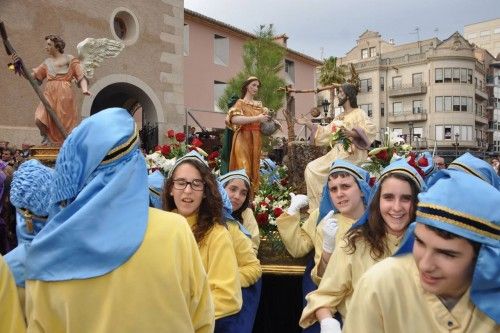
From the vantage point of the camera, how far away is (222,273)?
3.06 m

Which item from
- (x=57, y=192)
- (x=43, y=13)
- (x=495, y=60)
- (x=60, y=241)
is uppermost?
(x=495, y=60)

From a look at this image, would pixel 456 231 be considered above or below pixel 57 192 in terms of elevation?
below

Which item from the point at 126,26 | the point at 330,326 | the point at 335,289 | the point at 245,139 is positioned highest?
the point at 126,26

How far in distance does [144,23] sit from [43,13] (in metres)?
3.33

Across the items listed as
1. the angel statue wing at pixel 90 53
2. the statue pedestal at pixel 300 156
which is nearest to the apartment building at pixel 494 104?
the angel statue wing at pixel 90 53

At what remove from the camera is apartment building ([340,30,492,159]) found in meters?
54.5

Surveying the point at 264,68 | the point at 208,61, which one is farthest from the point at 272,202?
the point at 208,61

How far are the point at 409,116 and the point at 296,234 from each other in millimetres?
55438

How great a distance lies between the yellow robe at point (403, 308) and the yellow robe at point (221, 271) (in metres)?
1.05

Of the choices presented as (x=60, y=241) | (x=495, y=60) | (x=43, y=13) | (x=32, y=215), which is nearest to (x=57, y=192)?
(x=60, y=241)

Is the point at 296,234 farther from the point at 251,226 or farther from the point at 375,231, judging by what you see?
the point at 375,231

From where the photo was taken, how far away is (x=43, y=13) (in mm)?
12836

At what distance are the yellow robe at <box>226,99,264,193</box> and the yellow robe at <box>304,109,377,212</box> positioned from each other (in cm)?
88

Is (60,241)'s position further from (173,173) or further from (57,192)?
(173,173)
